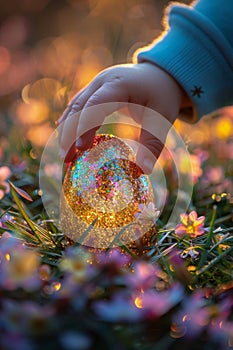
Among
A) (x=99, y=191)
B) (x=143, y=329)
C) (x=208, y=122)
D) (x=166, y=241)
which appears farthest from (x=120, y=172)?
(x=208, y=122)

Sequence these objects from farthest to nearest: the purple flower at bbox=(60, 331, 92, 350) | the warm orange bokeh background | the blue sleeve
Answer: the warm orange bokeh background → the blue sleeve → the purple flower at bbox=(60, 331, 92, 350)

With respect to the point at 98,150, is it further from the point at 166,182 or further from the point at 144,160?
the point at 166,182

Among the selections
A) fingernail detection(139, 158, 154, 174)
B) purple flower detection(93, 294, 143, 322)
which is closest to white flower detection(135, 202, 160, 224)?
fingernail detection(139, 158, 154, 174)

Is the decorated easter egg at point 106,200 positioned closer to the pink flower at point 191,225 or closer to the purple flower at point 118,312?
the pink flower at point 191,225


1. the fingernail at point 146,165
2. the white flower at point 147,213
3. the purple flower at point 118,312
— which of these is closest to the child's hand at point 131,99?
the fingernail at point 146,165

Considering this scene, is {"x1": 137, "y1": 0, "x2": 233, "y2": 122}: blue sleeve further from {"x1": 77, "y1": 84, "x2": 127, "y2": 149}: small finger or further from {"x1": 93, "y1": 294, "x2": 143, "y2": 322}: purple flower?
{"x1": 93, "y1": 294, "x2": 143, "y2": 322}: purple flower
